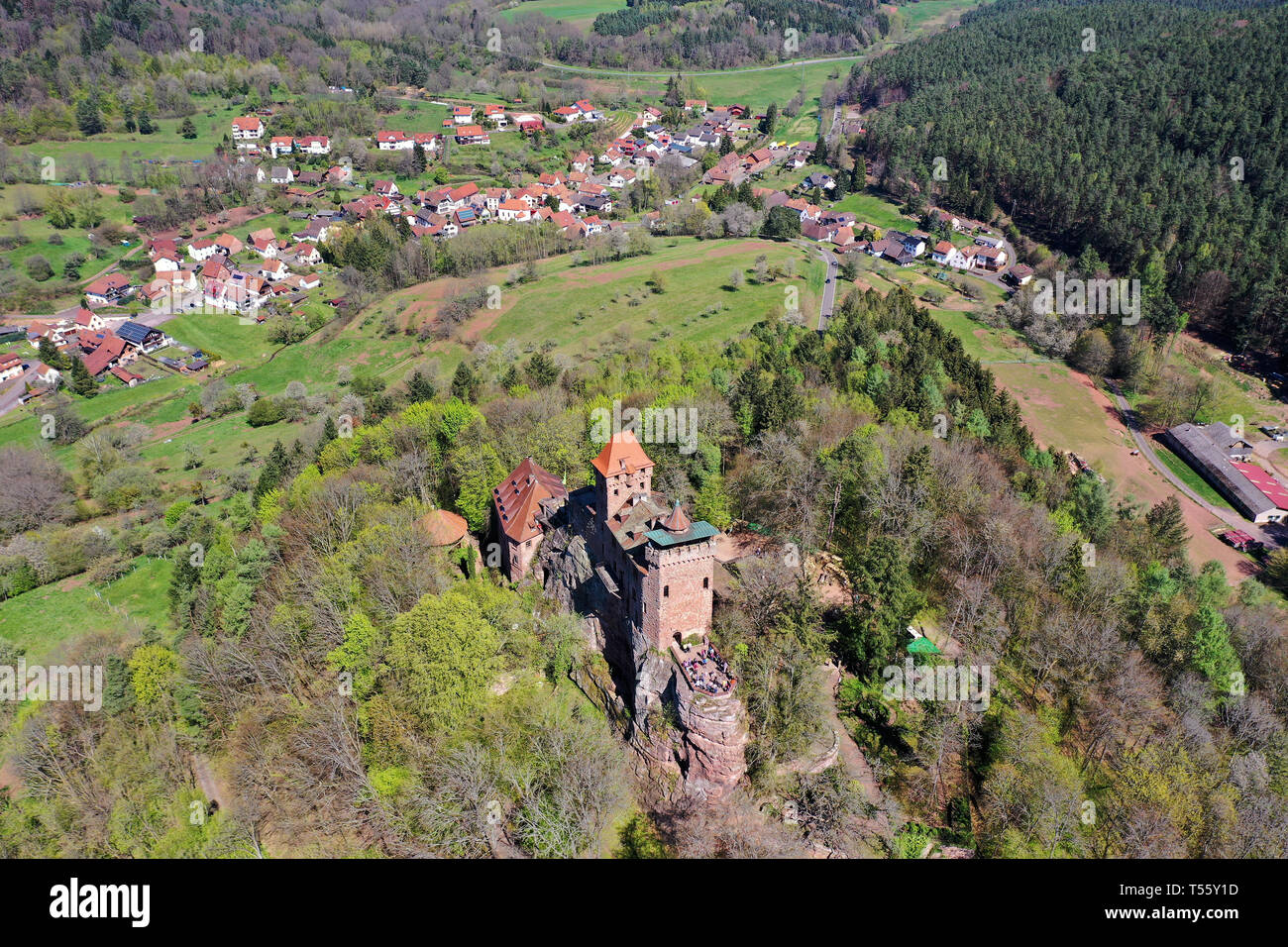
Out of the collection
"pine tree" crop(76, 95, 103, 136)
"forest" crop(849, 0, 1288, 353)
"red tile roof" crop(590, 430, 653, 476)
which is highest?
"pine tree" crop(76, 95, 103, 136)

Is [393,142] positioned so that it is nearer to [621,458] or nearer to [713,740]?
[621,458]

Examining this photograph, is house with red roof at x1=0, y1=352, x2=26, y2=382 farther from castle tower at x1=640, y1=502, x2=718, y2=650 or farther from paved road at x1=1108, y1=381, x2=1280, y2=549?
paved road at x1=1108, y1=381, x2=1280, y2=549

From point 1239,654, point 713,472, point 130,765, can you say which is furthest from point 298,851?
point 1239,654

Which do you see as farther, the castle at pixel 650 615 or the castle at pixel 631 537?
the castle at pixel 631 537

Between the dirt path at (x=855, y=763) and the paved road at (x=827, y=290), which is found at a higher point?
the paved road at (x=827, y=290)

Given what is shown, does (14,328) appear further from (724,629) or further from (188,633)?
(724,629)

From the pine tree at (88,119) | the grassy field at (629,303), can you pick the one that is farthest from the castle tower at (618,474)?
the pine tree at (88,119)

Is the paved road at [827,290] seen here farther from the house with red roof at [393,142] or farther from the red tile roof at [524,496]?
the house with red roof at [393,142]

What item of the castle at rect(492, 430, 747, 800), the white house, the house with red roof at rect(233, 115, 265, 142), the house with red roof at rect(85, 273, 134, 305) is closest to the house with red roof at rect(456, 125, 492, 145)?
the house with red roof at rect(233, 115, 265, 142)
